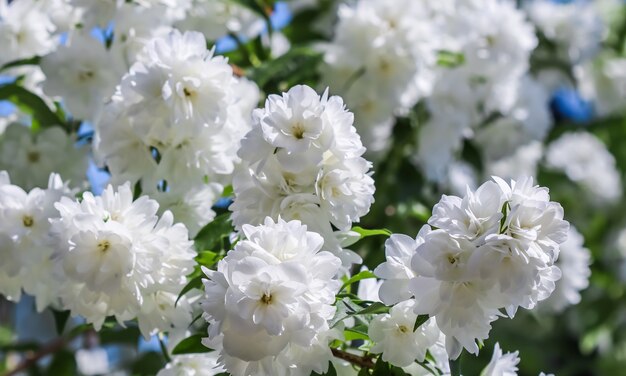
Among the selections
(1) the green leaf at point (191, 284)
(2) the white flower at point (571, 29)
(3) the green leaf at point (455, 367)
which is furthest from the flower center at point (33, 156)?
(2) the white flower at point (571, 29)

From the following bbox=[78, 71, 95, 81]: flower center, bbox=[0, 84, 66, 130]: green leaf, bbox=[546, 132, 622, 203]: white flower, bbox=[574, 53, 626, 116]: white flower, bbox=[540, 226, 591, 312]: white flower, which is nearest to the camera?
bbox=[78, 71, 95, 81]: flower center

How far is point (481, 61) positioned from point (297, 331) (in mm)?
1312

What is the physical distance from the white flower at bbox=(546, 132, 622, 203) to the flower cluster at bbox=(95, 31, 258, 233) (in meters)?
2.11

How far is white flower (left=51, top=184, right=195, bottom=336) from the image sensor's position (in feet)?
4.10

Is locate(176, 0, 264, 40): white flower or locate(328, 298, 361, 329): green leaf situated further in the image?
locate(176, 0, 264, 40): white flower

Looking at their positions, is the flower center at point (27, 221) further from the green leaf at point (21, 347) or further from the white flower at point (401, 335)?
the green leaf at point (21, 347)

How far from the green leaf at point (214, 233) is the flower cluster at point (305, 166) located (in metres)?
0.16

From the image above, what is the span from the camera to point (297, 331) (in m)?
1.12

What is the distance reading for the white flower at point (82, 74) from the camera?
1.72 metres

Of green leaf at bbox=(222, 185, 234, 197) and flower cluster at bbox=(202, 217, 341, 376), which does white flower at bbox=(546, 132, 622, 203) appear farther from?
flower cluster at bbox=(202, 217, 341, 376)

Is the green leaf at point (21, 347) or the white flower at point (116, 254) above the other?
the white flower at point (116, 254)

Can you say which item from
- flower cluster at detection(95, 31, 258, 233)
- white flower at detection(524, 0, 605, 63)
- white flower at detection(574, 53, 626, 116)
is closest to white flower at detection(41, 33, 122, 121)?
flower cluster at detection(95, 31, 258, 233)

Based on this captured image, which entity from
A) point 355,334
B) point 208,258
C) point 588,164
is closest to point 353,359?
point 355,334

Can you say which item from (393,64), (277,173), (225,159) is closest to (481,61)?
(393,64)
